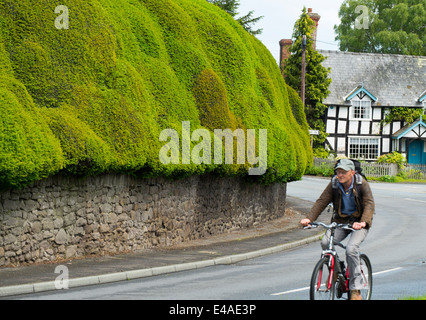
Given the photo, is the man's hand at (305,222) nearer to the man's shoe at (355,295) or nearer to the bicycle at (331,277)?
the bicycle at (331,277)

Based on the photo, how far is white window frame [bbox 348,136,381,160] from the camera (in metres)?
51.8

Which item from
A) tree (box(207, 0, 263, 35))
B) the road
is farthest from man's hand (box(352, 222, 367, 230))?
tree (box(207, 0, 263, 35))

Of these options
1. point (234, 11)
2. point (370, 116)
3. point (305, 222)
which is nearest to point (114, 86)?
point (305, 222)

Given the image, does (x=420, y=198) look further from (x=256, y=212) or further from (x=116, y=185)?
(x=116, y=185)

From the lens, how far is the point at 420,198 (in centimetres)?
3241

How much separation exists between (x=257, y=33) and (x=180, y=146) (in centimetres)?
2994

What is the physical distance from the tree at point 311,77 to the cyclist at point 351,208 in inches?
1651

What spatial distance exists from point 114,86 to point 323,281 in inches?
334

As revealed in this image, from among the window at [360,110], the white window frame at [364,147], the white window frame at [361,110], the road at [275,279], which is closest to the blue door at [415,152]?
the white window frame at [364,147]

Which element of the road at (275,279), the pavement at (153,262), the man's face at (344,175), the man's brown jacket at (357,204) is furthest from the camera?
the pavement at (153,262)

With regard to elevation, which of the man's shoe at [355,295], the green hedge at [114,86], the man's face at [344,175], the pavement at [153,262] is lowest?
the pavement at [153,262]

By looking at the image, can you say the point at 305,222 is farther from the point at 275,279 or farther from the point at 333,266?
the point at 275,279

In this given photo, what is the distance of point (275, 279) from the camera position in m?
11.7

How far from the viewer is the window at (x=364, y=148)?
51812 millimetres
